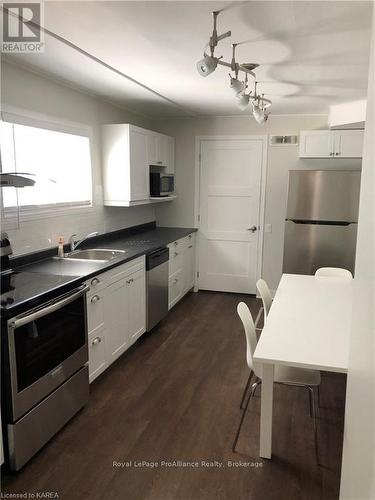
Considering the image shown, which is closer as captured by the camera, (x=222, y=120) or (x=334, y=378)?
(x=334, y=378)

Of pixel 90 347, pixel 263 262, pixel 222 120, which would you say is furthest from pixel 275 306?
pixel 222 120

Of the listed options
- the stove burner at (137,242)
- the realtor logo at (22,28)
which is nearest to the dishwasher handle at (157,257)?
the stove burner at (137,242)

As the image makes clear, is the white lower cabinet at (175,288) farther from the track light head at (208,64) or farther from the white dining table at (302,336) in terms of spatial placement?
the track light head at (208,64)

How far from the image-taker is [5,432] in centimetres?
201

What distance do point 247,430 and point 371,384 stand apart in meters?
2.05

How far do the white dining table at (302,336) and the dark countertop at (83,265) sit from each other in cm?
123

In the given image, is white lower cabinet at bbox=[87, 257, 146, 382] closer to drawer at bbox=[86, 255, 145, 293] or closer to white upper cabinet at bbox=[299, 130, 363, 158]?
drawer at bbox=[86, 255, 145, 293]

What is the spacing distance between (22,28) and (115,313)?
2046mm

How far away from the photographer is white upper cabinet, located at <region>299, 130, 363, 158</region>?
14.7 ft

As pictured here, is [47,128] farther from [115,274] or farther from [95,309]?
[95,309]

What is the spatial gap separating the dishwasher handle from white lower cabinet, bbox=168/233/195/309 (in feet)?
0.87

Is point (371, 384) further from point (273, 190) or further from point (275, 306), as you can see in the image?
point (273, 190)

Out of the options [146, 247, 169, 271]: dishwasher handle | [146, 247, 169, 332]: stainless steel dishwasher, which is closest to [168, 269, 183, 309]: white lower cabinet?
[146, 247, 169, 332]: stainless steel dishwasher

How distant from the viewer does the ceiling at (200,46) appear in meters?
1.88
